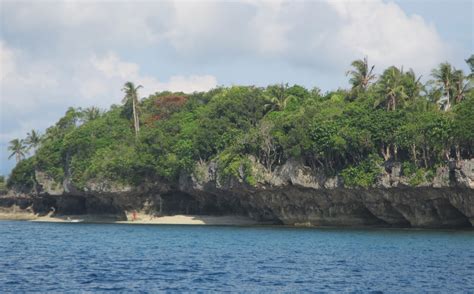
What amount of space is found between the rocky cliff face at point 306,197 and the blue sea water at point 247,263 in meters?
4.21

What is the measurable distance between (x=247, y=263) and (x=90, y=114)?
77.3 metres

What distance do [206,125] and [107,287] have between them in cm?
4657

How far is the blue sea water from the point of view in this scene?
3106 centimetres

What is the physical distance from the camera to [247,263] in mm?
39188

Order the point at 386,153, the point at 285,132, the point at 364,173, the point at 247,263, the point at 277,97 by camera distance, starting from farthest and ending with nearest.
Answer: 1. the point at 277,97
2. the point at 285,132
3. the point at 386,153
4. the point at 364,173
5. the point at 247,263

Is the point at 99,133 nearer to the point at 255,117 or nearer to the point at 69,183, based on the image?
the point at 69,183

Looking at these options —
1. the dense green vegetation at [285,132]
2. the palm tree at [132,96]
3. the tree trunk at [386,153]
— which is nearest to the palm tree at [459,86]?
the dense green vegetation at [285,132]

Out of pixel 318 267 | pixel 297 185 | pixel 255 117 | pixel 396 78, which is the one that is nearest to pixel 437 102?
pixel 396 78

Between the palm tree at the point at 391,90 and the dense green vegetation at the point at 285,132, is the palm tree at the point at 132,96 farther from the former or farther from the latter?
the palm tree at the point at 391,90

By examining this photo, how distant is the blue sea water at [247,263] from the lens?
3106 centimetres

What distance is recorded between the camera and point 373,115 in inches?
2467

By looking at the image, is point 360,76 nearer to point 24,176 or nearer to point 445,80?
point 445,80

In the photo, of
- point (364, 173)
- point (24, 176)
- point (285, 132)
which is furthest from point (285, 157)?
point (24, 176)

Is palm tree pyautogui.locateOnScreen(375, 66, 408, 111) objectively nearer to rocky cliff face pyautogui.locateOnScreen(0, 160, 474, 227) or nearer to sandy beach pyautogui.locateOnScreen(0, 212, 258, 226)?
rocky cliff face pyautogui.locateOnScreen(0, 160, 474, 227)
